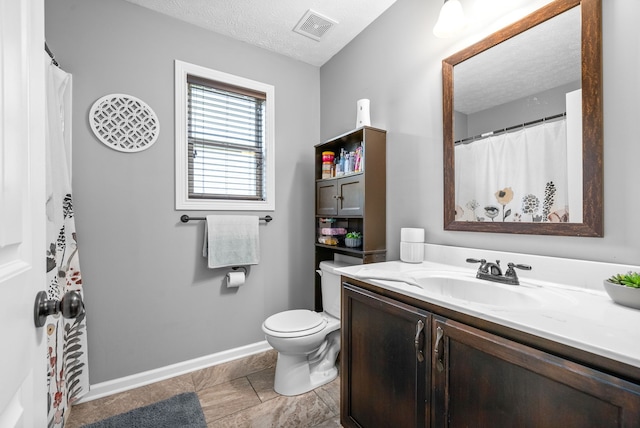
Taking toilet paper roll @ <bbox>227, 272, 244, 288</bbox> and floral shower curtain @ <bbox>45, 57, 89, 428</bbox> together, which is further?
toilet paper roll @ <bbox>227, 272, 244, 288</bbox>

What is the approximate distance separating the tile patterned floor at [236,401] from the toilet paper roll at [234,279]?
1.85 feet

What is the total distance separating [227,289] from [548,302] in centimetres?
188

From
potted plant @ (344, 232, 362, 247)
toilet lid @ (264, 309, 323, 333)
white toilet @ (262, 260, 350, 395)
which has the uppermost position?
potted plant @ (344, 232, 362, 247)

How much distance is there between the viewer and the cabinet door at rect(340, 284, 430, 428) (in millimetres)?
1026

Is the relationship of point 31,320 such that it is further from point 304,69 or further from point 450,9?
point 304,69

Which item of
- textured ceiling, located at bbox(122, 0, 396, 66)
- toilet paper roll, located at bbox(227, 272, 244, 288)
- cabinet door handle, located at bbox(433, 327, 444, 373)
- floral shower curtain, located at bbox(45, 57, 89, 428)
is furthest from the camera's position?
toilet paper roll, located at bbox(227, 272, 244, 288)

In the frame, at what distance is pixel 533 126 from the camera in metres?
1.22

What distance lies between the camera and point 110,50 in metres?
1.77

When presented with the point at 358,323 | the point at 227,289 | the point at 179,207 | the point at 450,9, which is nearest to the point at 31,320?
the point at 358,323

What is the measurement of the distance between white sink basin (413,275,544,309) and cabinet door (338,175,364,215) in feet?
2.20

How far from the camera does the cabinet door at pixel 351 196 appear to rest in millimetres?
1865

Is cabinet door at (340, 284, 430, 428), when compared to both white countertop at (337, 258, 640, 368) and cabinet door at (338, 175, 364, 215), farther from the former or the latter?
cabinet door at (338, 175, 364, 215)

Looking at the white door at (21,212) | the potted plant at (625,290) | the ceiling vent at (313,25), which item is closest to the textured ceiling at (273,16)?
the ceiling vent at (313,25)

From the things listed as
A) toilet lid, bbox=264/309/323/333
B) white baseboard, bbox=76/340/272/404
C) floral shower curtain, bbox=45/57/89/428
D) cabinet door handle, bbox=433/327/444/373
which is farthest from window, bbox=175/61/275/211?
cabinet door handle, bbox=433/327/444/373
